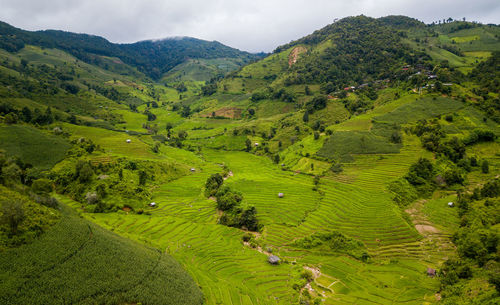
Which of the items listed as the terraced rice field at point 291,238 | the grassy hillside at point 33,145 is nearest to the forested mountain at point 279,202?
the terraced rice field at point 291,238

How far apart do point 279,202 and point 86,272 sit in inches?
1632

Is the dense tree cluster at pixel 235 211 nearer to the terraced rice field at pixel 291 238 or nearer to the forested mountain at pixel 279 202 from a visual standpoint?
the forested mountain at pixel 279 202

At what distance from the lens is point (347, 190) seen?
196ft

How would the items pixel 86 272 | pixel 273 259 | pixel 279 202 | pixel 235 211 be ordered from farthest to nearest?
1. pixel 279 202
2. pixel 235 211
3. pixel 273 259
4. pixel 86 272

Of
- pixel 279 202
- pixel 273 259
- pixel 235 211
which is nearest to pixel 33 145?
pixel 235 211

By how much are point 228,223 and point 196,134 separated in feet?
276

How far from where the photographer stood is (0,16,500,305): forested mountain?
2984 cm

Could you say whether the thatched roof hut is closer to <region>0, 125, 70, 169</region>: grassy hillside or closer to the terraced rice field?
the terraced rice field

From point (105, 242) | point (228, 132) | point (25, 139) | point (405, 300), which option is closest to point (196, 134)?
point (228, 132)

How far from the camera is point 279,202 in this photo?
5950 centimetres

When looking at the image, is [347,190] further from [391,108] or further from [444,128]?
[391,108]

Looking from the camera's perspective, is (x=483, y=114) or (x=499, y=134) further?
(x=483, y=114)

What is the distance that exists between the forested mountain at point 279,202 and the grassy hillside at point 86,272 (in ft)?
0.57

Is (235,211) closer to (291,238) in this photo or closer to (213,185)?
(291,238)
